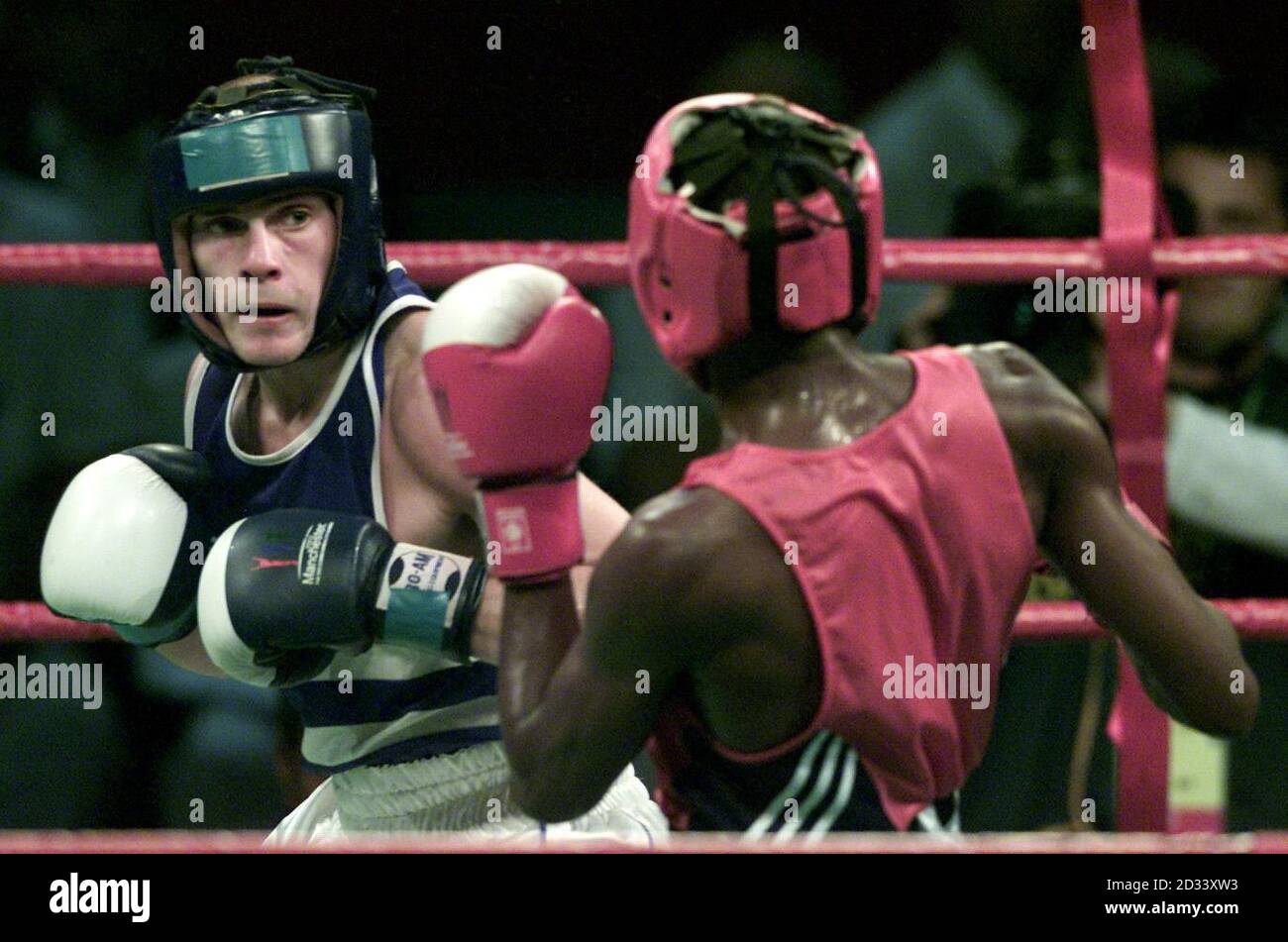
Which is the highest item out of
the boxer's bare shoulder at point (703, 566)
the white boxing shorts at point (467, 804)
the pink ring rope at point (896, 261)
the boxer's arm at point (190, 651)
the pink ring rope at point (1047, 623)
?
the pink ring rope at point (896, 261)

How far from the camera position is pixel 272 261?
180 cm

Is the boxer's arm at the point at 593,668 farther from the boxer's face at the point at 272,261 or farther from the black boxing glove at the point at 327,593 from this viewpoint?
the boxer's face at the point at 272,261

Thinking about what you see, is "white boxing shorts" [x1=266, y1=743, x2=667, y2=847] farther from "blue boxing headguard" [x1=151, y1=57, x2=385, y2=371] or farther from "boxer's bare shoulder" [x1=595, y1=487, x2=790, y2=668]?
"boxer's bare shoulder" [x1=595, y1=487, x2=790, y2=668]

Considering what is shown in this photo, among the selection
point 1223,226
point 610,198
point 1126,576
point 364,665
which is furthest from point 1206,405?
point 364,665

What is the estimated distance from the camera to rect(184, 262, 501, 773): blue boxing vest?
182 centimetres

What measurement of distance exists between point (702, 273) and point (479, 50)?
6.31 feet

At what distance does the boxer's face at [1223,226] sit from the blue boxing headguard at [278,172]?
4.57ft

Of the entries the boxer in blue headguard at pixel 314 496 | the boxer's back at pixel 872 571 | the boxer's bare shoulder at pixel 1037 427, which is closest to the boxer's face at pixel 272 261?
the boxer in blue headguard at pixel 314 496

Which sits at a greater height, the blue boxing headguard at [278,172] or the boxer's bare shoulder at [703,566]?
the blue boxing headguard at [278,172]

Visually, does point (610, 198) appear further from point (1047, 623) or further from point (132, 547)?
point (132, 547)

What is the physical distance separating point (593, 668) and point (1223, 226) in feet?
5.87

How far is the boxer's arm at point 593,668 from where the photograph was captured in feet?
4.44

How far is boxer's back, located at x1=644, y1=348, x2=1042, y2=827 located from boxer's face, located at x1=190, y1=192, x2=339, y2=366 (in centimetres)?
57
